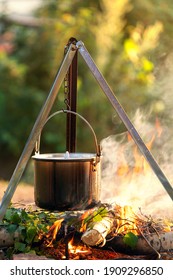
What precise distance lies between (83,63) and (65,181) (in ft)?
14.3

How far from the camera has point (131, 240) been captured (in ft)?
9.80

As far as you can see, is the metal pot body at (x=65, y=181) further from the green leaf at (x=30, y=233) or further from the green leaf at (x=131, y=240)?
the green leaf at (x=131, y=240)

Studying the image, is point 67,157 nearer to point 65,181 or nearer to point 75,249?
point 65,181

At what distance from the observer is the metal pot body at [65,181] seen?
289cm

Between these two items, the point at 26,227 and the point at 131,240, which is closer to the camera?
the point at 131,240

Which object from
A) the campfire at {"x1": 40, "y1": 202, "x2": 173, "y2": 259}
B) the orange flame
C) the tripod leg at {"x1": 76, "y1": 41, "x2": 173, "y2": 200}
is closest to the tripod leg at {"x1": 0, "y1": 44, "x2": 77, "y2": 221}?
the tripod leg at {"x1": 76, "y1": 41, "x2": 173, "y2": 200}

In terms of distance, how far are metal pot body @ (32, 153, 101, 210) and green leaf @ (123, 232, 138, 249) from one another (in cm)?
29

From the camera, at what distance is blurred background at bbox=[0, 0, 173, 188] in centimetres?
691

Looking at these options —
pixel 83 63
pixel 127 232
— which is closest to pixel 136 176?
pixel 127 232

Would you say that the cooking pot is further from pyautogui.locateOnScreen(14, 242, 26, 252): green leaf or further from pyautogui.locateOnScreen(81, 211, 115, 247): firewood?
pyautogui.locateOnScreen(14, 242, 26, 252): green leaf

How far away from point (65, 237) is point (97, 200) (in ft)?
0.98

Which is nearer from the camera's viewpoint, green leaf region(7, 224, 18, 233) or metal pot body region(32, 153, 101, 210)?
metal pot body region(32, 153, 101, 210)

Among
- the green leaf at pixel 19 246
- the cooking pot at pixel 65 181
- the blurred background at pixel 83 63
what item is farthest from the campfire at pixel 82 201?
the blurred background at pixel 83 63
